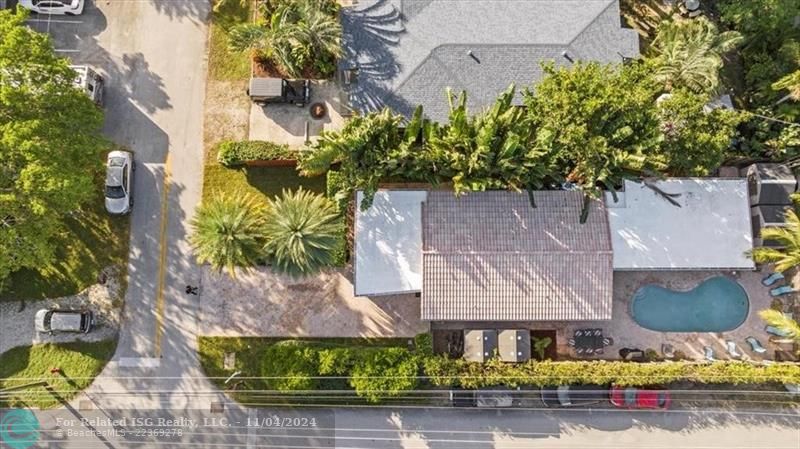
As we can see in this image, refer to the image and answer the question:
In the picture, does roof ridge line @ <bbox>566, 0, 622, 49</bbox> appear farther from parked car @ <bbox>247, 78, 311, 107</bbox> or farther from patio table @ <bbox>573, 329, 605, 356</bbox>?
patio table @ <bbox>573, 329, 605, 356</bbox>

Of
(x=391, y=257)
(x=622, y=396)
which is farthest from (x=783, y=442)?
(x=391, y=257)

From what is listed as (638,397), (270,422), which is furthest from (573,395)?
(270,422)

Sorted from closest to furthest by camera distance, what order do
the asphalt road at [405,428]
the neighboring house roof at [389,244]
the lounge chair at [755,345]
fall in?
the neighboring house roof at [389,244] → the asphalt road at [405,428] → the lounge chair at [755,345]

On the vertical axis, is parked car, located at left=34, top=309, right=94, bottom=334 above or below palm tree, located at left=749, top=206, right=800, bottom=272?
below

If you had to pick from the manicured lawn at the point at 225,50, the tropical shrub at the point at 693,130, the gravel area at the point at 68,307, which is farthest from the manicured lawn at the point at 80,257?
the tropical shrub at the point at 693,130

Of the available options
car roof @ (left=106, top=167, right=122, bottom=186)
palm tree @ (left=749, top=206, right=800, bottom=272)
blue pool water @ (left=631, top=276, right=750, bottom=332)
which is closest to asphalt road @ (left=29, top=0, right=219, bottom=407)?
car roof @ (left=106, top=167, right=122, bottom=186)

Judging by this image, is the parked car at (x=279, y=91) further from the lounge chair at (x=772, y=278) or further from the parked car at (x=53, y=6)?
the lounge chair at (x=772, y=278)
